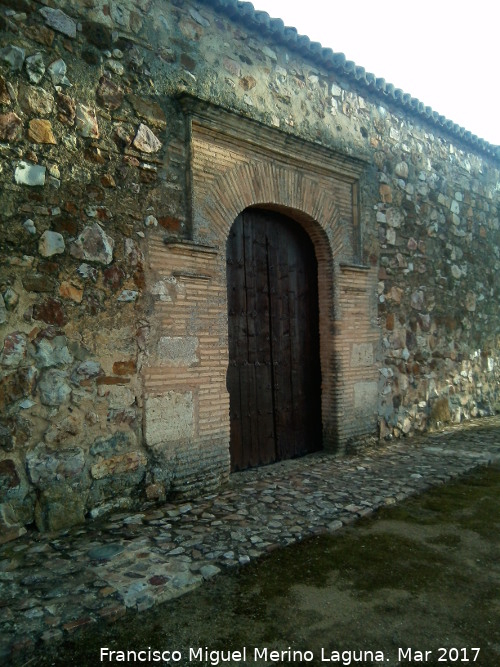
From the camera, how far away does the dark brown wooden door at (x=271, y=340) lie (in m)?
4.54

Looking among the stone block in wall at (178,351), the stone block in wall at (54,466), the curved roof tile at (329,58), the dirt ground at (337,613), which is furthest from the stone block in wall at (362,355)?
the stone block in wall at (54,466)

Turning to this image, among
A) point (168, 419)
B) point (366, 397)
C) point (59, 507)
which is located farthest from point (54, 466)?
point (366, 397)

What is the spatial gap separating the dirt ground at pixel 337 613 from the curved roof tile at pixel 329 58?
4.21 metres

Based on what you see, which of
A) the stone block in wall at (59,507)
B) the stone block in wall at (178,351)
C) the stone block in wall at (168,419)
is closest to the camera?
the stone block in wall at (59,507)

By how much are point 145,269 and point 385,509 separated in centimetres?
244

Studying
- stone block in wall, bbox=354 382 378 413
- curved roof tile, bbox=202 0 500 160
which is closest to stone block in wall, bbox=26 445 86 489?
stone block in wall, bbox=354 382 378 413

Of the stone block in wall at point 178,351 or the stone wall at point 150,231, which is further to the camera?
the stone block in wall at point 178,351

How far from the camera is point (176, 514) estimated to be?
336 centimetres

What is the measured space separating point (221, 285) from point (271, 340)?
0.97m

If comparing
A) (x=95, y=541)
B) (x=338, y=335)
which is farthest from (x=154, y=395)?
(x=338, y=335)

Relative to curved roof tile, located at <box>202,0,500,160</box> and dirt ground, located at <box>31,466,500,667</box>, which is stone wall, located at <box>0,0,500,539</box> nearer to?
curved roof tile, located at <box>202,0,500,160</box>

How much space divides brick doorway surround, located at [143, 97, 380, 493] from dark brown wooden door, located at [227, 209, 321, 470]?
14cm

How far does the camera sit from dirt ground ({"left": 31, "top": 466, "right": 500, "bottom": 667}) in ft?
6.16

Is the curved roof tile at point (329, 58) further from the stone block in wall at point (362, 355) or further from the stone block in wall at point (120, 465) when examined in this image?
the stone block in wall at point (120, 465)
